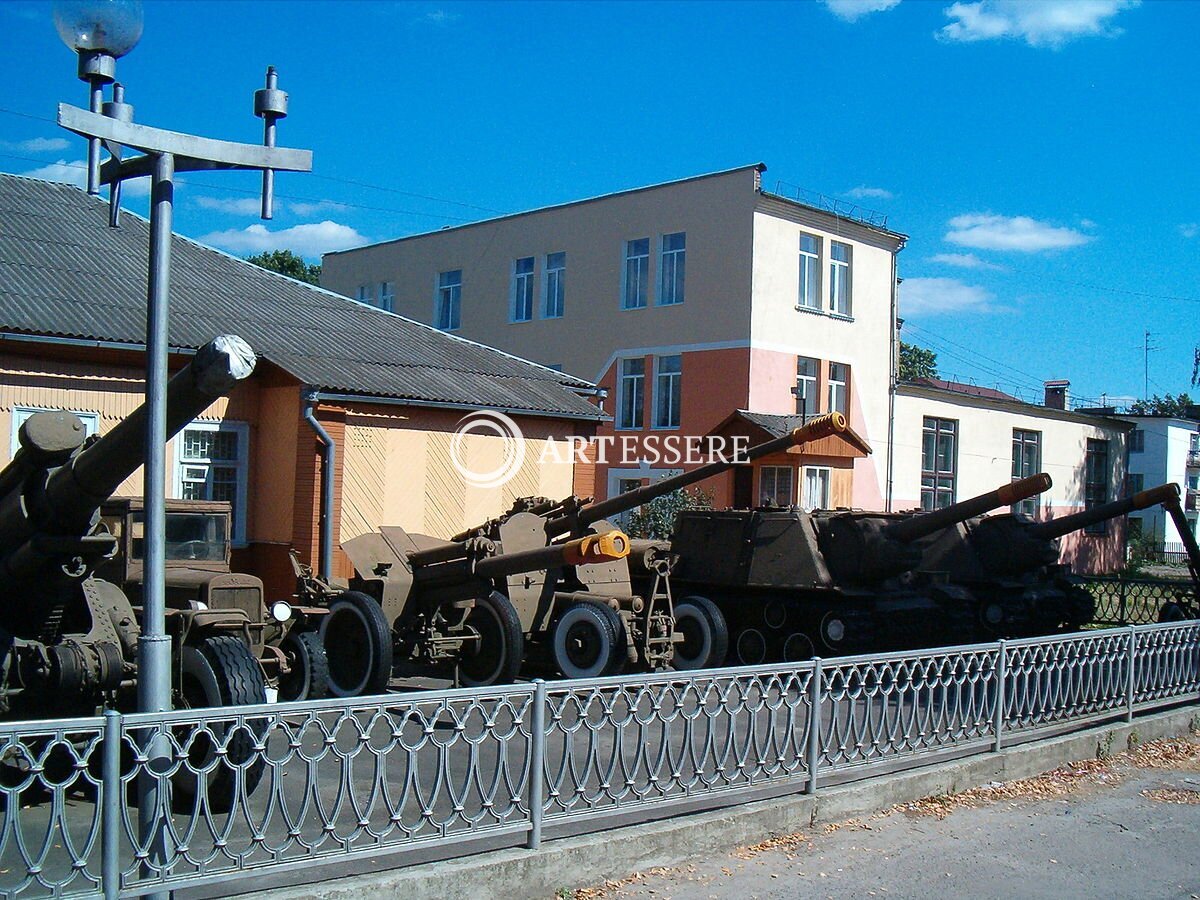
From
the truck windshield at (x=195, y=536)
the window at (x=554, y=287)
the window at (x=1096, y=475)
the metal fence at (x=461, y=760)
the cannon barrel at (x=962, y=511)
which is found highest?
the window at (x=554, y=287)

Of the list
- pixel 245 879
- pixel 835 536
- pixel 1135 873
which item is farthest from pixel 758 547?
pixel 245 879

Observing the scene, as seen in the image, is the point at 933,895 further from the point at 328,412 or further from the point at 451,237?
the point at 451,237

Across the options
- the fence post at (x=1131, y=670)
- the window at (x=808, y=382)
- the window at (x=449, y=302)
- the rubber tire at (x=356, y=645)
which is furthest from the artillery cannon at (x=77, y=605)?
the window at (x=449, y=302)

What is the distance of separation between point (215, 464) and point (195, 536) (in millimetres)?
5127

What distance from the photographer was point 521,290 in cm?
2836

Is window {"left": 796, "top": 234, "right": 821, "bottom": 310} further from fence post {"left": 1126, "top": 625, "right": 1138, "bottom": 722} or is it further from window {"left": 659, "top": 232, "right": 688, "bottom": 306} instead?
fence post {"left": 1126, "top": 625, "right": 1138, "bottom": 722}

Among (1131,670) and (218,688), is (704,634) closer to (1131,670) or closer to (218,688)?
(1131,670)

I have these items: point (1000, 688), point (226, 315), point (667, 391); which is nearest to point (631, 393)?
point (667, 391)

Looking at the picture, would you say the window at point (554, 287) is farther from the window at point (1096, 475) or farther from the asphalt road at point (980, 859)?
the asphalt road at point (980, 859)

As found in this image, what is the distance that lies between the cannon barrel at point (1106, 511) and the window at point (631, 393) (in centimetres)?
1192

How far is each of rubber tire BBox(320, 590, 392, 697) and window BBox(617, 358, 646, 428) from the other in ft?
51.7

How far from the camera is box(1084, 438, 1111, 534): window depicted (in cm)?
3375

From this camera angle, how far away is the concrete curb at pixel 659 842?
504 cm

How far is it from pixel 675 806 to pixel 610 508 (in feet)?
15.3
